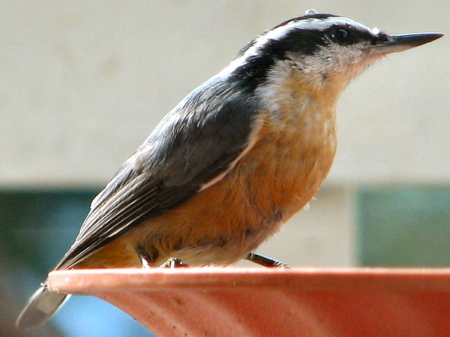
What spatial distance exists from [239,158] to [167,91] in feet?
7.97

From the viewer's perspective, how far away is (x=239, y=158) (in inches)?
78.2

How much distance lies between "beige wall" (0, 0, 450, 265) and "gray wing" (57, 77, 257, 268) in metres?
→ 2.10

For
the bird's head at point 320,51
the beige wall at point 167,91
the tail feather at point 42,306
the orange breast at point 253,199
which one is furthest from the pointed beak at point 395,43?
the beige wall at point 167,91

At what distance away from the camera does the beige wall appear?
14.1 feet

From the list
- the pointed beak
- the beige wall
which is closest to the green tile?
the beige wall

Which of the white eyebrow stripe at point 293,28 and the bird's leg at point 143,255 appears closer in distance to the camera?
the bird's leg at point 143,255

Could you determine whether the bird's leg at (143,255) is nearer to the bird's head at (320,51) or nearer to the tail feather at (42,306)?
the tail feather at (42,306)

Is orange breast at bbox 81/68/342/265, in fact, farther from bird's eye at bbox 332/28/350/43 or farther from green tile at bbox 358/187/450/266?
green tile at bbox 358/187/450/266

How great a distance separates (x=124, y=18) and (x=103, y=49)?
201 millimetres

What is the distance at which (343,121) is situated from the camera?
435 cm

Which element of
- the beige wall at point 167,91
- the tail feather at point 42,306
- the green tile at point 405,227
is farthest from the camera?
the green tile at point 405,227

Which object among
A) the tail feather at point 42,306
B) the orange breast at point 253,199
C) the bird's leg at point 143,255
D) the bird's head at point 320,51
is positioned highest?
the bird's head at point 320,51

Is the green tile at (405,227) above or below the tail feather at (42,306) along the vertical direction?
above

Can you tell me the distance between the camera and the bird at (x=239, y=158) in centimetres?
199
